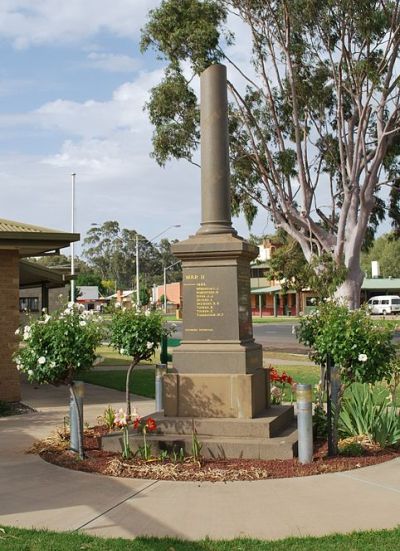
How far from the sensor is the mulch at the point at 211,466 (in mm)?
7013

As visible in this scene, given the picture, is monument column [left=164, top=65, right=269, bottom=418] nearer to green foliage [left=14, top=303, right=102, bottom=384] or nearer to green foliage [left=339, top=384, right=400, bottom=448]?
green foliage [left=339, top=384, right=400, bottom=448]

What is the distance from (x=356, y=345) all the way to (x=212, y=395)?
6.26 feet

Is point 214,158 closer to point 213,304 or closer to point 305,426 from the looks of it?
point 213,304

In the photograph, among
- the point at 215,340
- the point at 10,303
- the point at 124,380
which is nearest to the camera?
the point at 215,340

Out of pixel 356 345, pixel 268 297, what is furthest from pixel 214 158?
pixel 268 297

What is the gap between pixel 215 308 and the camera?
29.3ft

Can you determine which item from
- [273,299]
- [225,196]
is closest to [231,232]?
[225,196]

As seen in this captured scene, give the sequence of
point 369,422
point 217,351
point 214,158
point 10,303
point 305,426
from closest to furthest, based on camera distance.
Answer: point 305,426 → point 369,422 → point 217,351 → point 214,158 → point 10,303

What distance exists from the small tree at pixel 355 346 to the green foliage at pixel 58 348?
2874mm

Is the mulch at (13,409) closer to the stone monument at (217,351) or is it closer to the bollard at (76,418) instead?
the bollard at (76,418)

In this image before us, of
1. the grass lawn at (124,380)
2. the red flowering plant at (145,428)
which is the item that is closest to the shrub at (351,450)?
the red flowering plant at (145,428)

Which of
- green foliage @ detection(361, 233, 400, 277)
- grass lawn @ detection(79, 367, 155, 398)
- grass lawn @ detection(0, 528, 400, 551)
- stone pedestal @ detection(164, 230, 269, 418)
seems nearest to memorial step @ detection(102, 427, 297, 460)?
stone pedestal @ detection(164, 230, 269, 418)

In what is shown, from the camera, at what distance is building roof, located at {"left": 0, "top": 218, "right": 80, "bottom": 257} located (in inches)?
513

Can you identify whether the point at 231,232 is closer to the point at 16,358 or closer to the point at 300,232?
the point at 16,358
